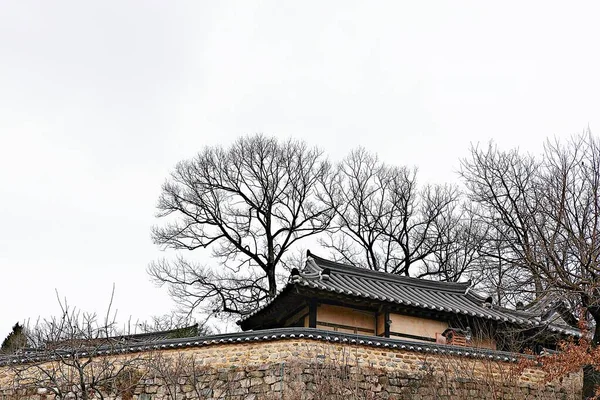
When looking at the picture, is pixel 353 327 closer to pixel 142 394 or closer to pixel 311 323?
pixel 311 323

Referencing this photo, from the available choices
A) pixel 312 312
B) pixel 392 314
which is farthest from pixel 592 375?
pixel 312 312

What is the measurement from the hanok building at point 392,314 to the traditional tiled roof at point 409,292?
3cm

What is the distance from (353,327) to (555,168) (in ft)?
20.8

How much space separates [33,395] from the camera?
14.1 m

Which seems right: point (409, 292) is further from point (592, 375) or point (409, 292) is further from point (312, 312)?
point (592, 375)

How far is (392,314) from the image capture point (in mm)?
18141

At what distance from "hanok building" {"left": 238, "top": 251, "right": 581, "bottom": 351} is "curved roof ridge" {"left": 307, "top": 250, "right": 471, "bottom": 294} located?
0.03 meters

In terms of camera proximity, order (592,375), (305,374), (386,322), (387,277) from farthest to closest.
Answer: (387,277) → (386,322) → (592,375) → (305,374)

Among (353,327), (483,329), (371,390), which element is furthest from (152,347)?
(483,329)

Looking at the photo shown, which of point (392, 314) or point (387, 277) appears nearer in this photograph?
point (392, 314)

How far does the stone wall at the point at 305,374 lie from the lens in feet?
42.8

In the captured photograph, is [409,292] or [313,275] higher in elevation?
[313,275]

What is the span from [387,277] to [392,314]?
250 centimetres

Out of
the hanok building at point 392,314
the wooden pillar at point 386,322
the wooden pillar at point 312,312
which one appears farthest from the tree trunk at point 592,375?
the wooden pillar at point 312,312
